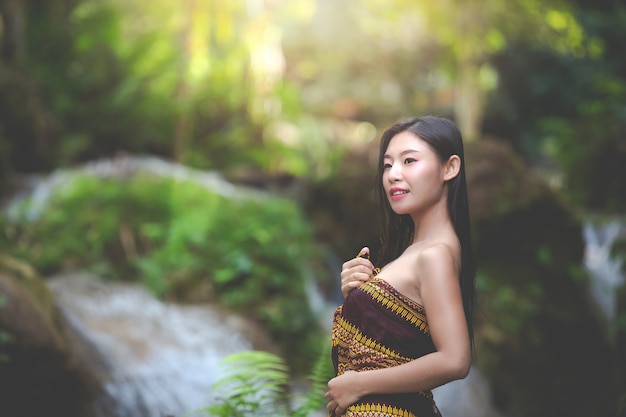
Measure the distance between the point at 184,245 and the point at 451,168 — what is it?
5.88 metres

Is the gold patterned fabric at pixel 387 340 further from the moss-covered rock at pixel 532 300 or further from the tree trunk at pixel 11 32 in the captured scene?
the tree trunk at pixel 11 32

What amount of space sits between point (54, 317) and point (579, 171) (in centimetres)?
1022

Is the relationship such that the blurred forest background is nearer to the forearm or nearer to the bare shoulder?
the forearm

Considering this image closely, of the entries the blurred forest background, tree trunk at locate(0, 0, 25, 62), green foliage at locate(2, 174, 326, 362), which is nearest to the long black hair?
the blurred forest background

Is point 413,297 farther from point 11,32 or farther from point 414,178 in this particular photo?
point 11,32

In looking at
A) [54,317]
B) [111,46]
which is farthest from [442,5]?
[54,317]

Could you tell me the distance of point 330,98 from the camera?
24.0 m

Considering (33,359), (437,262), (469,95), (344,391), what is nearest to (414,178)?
(437,262)

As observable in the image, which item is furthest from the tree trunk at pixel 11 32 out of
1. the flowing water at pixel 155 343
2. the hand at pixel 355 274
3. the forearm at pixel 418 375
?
the forearm at pixel 418 375

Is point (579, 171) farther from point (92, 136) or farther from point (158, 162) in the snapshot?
point (92, 136)

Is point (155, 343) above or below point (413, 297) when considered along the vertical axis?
above

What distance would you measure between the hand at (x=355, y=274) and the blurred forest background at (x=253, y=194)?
2.89 meters

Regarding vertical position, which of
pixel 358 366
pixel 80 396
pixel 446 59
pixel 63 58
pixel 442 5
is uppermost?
pixel 446 59

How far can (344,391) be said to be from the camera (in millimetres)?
1775
